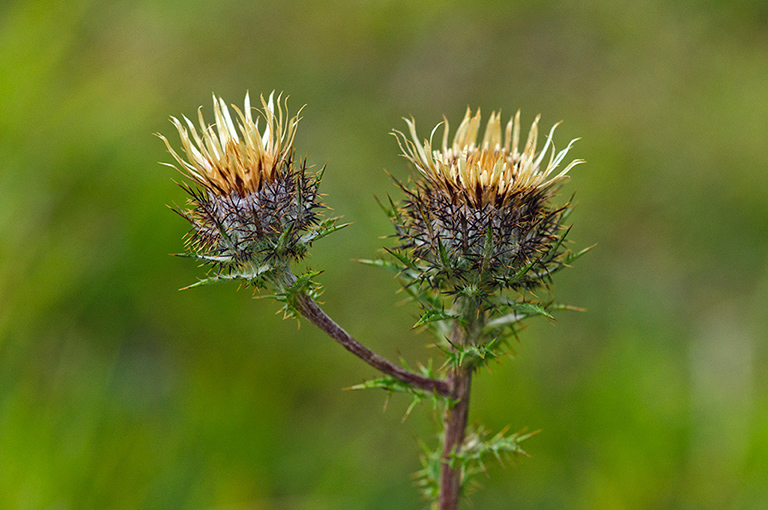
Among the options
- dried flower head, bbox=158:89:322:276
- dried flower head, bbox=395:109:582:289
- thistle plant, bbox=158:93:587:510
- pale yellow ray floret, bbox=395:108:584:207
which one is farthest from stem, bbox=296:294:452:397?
pale yellow ray floret, bbox=395:108:584:207

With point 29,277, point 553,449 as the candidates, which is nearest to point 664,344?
point 553,449

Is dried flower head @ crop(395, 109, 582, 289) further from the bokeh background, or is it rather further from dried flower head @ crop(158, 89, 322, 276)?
the bokeh background

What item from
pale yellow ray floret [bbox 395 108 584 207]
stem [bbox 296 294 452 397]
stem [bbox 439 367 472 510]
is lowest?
stem [bbox 439 367 472 510]

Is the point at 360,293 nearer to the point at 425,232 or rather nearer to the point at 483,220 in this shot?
the point at 425,232

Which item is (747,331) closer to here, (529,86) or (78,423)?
(529,86)

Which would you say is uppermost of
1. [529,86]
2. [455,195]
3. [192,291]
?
[529,86]

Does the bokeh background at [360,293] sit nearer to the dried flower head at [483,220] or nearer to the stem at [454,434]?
the stem at [454,434]

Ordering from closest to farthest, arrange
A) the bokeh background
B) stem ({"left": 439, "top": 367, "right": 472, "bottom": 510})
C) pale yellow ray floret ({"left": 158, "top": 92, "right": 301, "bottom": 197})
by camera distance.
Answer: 1. pale yellow ray floret ({"left": 158, "top": 92, "right": 301, "bottom": 197})
2. stem ({"left": 439, "top": 367, "right": 472, "bottom": 510})
3. the bokeh background

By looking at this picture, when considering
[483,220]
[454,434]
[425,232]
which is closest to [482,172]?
[483,220]
